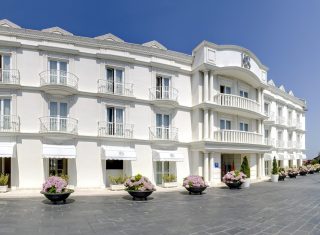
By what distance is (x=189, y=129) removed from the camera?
2223 cm

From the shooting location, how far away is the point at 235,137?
2241cm

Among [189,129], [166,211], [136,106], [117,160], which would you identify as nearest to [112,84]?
[136,106]

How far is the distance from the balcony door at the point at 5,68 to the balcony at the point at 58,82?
1994mm

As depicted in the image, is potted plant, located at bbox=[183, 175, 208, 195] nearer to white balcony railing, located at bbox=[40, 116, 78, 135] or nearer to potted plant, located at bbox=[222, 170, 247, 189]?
potted plant, located at bbox=[222, 170, 247, 189]

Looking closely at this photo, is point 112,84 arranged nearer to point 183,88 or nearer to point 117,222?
point 183,88

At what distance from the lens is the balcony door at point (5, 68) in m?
16.7

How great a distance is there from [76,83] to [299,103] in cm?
3438

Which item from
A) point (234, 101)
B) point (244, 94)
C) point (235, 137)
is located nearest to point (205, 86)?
point (234, 101)

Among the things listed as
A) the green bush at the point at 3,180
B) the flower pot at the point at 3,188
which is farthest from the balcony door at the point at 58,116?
the flower pot at the point at 3,188

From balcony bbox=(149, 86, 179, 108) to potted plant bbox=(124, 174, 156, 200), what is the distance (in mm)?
7569

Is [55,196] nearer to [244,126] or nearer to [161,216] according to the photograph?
[161,216]

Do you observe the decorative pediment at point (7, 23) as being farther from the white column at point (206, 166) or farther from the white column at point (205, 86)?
the white column at point (206, 166)

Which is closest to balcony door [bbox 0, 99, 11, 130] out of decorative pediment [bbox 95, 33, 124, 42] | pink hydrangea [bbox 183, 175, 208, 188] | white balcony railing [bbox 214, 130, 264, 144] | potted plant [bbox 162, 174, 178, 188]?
decorative pediment [bbox 95, 33, 124, 42]

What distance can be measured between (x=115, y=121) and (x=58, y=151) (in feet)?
14.8
